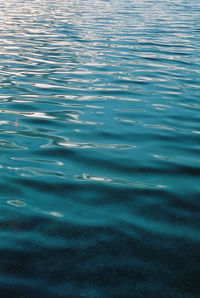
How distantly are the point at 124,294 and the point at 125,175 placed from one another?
1.93m

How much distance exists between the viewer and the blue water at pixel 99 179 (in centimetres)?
280

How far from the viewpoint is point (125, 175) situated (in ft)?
14.6

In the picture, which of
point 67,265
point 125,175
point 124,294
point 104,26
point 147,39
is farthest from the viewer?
point 104,26

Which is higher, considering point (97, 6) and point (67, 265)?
point (97, 6)

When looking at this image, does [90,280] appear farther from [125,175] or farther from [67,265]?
[125,175]

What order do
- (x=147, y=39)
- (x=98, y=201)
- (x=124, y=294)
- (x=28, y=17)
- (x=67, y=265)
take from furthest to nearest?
(x=28, y=17)
(x=147, y=39)
(x=98, y=201)
(x=67, y=265)
(x=124, y=294)

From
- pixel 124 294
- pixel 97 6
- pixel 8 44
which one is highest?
pixel 97 6

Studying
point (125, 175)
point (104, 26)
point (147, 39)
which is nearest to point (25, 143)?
point (125, 175)

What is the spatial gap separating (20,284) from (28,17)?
20487 mm

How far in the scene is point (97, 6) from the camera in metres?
27.3

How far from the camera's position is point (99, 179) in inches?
169

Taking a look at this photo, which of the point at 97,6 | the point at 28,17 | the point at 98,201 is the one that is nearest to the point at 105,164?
the point at 98,201

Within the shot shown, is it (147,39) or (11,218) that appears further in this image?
(147,39)

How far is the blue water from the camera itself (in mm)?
2801
